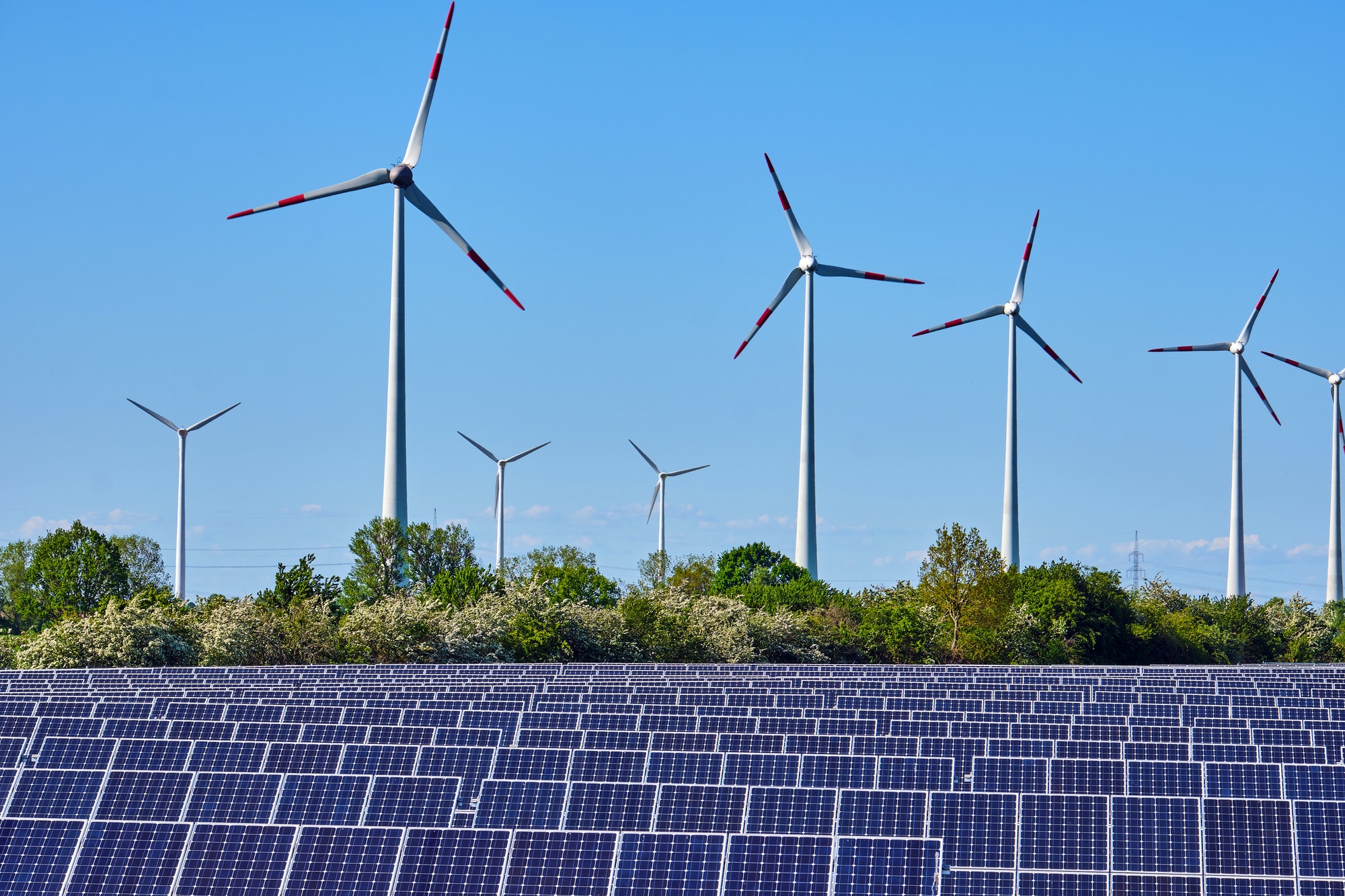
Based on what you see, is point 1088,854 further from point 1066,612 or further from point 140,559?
point 140,559

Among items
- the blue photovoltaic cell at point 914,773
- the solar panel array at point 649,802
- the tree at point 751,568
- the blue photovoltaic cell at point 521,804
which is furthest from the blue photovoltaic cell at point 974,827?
the tree at point 751,568

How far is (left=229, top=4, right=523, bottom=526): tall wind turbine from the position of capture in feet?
280

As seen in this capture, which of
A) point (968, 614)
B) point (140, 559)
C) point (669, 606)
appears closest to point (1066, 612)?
point (968, 614)

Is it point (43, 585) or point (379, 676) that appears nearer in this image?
point (379, 676)

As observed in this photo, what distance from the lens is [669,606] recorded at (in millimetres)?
91875

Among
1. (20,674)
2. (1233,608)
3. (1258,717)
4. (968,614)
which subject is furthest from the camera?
(1233,608)

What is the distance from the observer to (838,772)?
31688 millimetres

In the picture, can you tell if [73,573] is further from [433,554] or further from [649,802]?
[649,802]

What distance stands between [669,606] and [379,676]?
118 feet

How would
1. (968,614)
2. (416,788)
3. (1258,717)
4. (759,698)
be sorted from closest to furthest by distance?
(416,788) → (1258,717) → (759,698) → (968,614)

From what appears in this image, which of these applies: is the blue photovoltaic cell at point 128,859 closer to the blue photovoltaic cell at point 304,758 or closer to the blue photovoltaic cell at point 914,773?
the blue photovoltaic cell at point 304,758

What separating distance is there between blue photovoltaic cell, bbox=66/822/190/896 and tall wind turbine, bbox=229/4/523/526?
57023 mm

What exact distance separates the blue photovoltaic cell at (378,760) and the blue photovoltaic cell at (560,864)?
6020 millimetres

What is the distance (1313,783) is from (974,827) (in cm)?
870
